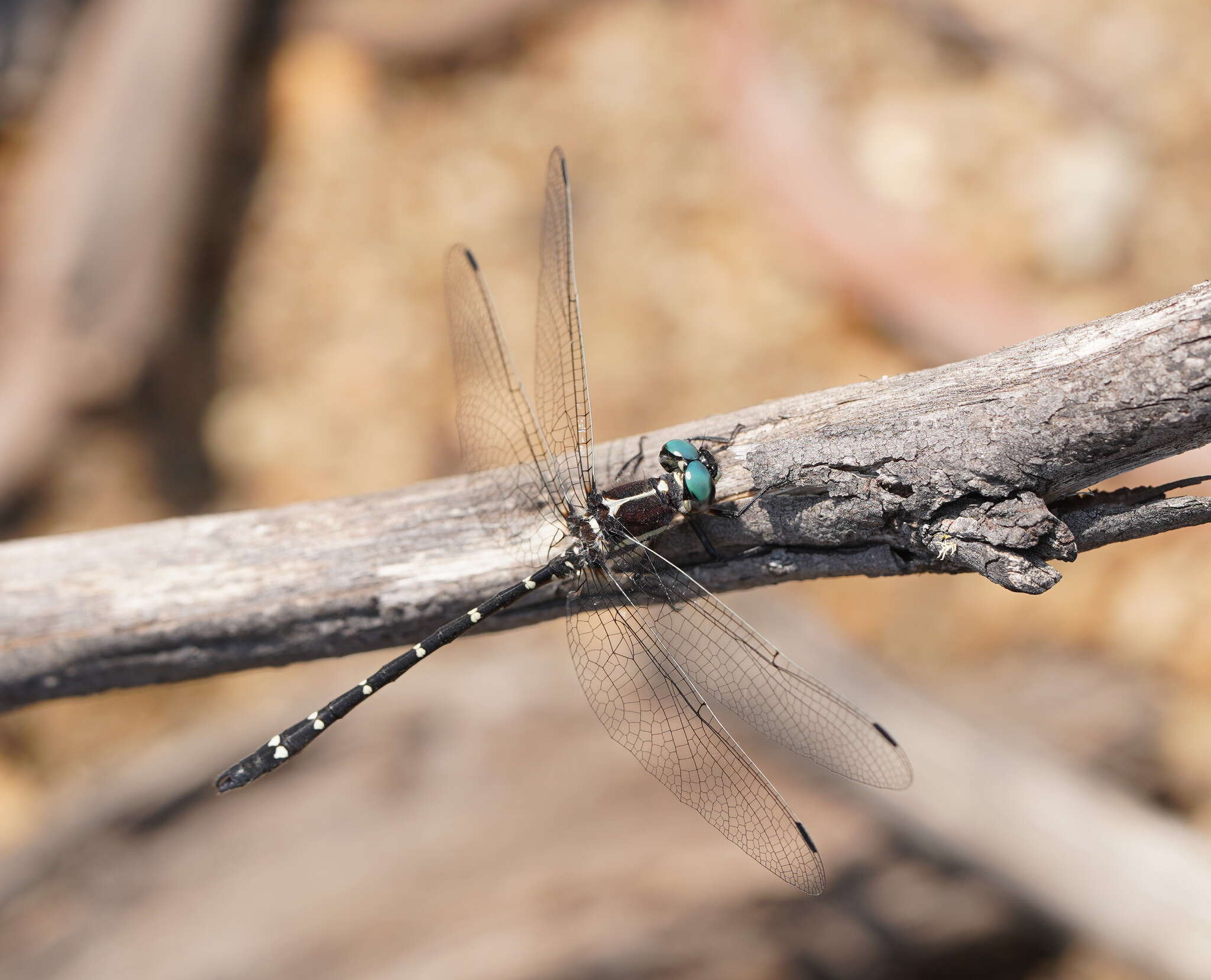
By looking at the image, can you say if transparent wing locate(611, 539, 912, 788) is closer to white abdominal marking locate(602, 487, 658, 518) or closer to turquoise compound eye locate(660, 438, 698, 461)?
white abdominal marking locate(602, 487, 658, 518)

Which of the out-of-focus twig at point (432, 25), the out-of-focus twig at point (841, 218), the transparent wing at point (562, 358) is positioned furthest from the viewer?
the out-of-focus twig at point (432, 25)

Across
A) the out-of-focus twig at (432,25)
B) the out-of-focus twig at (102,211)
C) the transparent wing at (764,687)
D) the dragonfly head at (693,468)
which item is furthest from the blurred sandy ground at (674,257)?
the dragonfly head at (693,468)

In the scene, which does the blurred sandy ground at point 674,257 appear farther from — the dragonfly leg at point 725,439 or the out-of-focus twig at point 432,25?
the dragonfly leg at point 725,439

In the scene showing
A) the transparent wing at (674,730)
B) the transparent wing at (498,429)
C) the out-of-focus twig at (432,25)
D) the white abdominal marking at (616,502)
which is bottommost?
the transparent wing at (674,730)

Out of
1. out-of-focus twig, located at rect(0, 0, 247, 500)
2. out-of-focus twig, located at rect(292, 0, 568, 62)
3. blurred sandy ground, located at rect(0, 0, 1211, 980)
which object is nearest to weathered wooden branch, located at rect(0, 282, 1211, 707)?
blurred sandy ground, located at rect(0, 0, 1211, 980)

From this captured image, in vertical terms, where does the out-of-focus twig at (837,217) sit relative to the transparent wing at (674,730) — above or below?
above

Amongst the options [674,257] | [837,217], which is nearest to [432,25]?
[674,257]

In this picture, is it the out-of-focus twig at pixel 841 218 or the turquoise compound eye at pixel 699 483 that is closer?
the turquoise compound eye at pixel 699 483

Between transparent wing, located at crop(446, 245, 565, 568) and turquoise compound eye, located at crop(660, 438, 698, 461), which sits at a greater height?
transparent wing, located at crop(446, 245, 565, 568)
